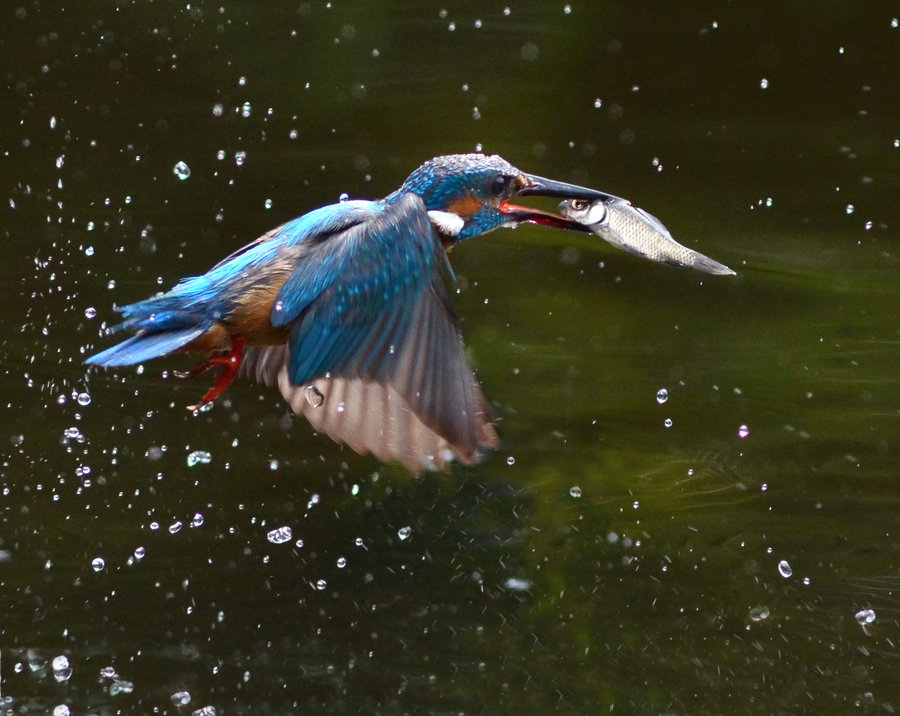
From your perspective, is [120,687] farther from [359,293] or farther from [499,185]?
[499,185]

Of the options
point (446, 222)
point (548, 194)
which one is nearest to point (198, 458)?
point (446, 222)

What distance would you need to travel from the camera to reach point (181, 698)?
2.38m

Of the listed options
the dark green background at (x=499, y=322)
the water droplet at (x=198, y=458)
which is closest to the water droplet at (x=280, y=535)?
the dark green background at (x=499, y=322)

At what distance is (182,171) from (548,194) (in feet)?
5.17

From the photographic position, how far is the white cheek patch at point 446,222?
7.60 ft

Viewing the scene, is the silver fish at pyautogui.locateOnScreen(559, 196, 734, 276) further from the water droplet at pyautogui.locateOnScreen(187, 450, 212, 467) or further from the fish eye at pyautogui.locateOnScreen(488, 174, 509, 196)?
the water droplet at pyautogui.locateOnScreen(187, 450, 212, 467)

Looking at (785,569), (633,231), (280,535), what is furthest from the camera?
(280,535)

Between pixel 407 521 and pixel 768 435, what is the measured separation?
3.04 ft

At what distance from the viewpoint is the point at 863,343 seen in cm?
334

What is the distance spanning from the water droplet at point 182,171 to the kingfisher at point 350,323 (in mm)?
1420

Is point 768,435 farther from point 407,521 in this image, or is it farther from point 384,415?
point 384,415

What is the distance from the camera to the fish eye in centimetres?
235

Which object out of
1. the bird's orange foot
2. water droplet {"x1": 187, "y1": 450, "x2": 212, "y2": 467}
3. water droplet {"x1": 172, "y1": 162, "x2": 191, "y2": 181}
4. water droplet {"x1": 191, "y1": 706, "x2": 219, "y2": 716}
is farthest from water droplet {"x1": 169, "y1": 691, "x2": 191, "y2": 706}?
water droplet {"x1": 172, "y1": 162, "x2": 191, "y2": 181}

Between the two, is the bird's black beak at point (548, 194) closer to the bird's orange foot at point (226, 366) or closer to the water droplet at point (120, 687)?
the bird's orange foot at point (226, 366)
